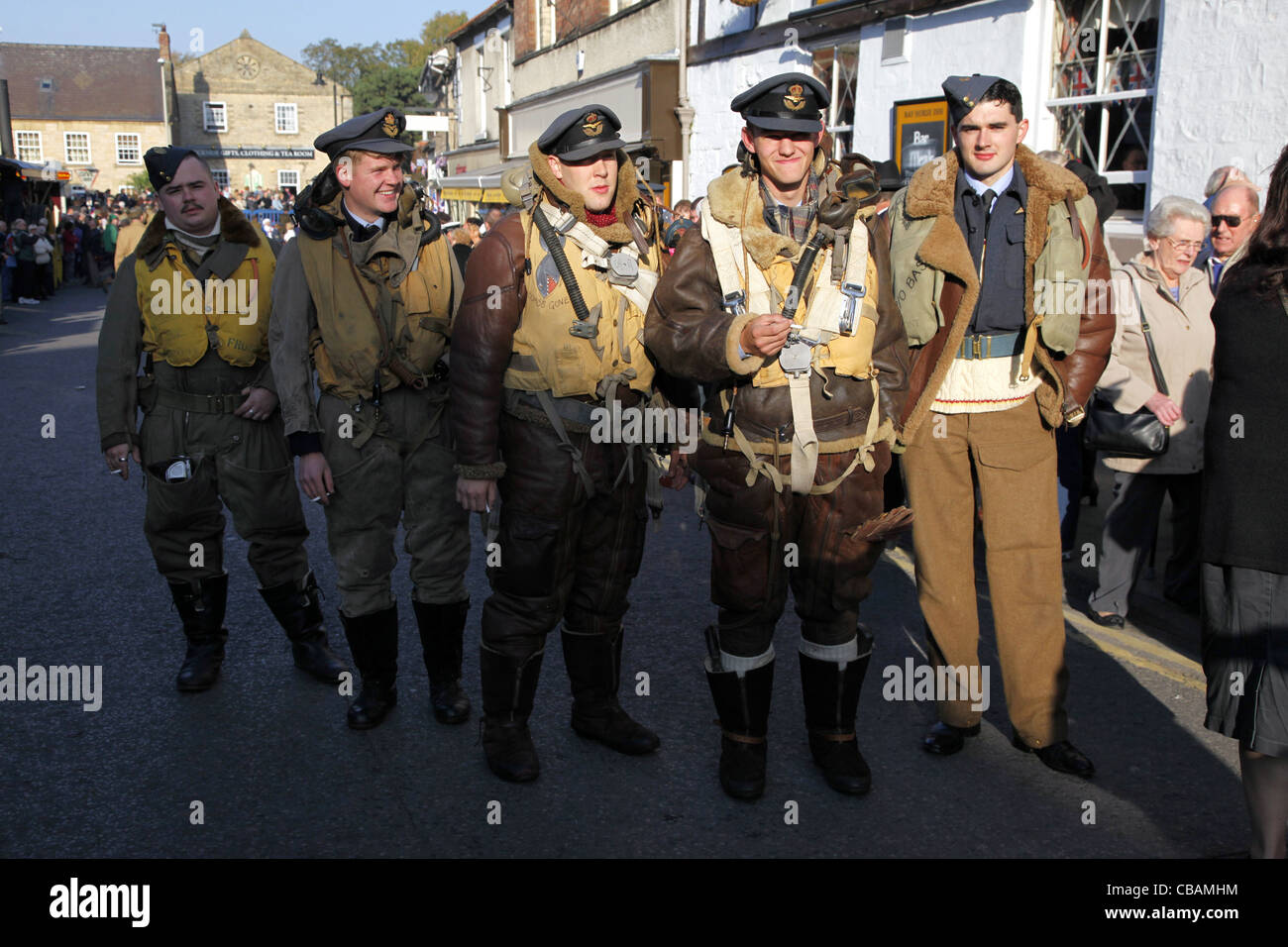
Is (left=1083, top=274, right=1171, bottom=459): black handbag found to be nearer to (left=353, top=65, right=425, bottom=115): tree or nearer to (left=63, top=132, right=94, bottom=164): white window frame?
(left=353, top=65, right=425, bottom=115): tree

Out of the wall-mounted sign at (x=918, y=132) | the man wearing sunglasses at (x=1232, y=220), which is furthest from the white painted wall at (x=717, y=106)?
the man wearing sunglasses at (x=1232, y=220)

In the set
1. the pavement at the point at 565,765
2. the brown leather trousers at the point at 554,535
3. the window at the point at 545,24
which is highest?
the window at the point at 545,24

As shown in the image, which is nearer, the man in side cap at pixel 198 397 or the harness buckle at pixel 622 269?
the harness buckle at pixel 622 269

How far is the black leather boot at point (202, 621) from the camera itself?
462 cm

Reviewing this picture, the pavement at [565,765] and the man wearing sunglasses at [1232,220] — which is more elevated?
the man wearing sunglasses at [1232,220]

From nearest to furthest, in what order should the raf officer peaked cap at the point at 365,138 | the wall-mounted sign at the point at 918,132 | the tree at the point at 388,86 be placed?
the raf officer peaked cap at the point at 365,138 < the wall-mounted sign at the point at 918,132 < the tree at the point at 388,86

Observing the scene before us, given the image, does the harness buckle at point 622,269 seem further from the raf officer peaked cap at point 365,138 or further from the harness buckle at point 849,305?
the raf officer peaked cap at point 365,138

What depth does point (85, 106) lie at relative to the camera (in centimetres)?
6756

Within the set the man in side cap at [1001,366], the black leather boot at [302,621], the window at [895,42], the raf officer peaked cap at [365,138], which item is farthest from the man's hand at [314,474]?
the window at [895,42]

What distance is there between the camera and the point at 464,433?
3668 millimetres

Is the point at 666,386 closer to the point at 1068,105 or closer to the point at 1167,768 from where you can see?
the point at 1167,768

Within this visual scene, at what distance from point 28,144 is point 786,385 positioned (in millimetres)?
75688

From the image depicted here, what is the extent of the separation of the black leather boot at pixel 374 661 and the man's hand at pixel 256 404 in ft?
3.01

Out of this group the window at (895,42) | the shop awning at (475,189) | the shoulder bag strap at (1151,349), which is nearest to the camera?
the shoulder bag strap at (1151,349)
